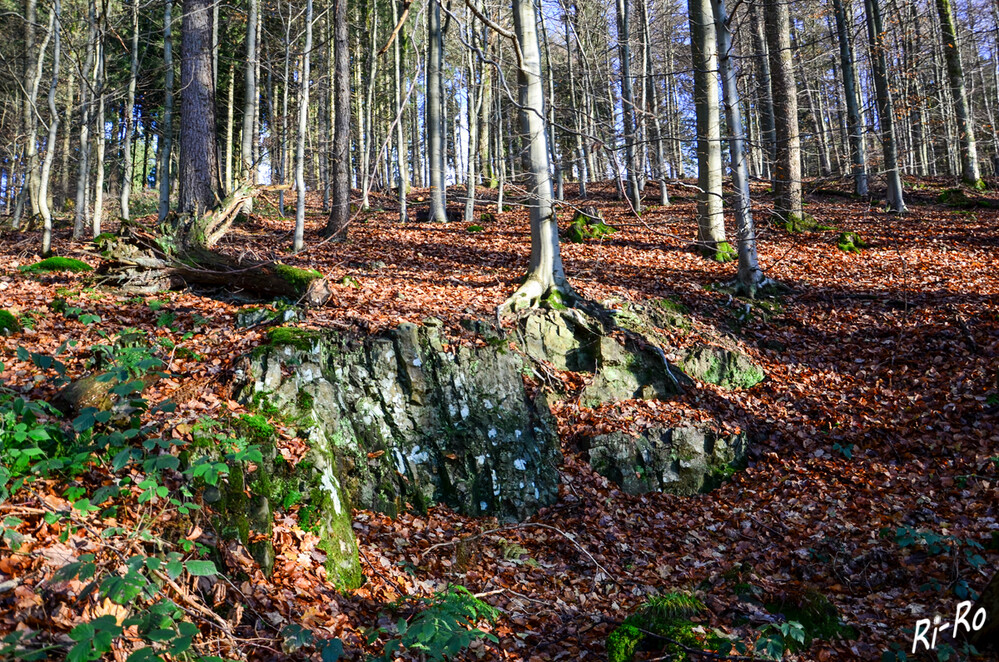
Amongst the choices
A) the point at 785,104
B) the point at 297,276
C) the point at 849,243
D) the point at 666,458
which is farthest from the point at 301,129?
the point at 849,243

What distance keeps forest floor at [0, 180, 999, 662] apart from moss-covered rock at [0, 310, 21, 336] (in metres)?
0.10

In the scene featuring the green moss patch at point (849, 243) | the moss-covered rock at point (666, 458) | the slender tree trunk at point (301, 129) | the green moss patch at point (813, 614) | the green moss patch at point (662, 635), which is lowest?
the green moss patch at point (813, 614)

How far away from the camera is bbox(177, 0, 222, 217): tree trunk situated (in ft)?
34.2

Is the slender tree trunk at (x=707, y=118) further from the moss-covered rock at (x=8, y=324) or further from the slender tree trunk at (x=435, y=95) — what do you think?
the moss-covered rock at (x=8, y=324)

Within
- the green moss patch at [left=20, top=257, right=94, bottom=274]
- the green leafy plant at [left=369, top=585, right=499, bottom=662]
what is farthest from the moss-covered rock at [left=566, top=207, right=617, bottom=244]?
the green leafy plant at [left=369, top=585, right=499, bottom=662]

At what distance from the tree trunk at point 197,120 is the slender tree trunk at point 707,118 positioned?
879 cm

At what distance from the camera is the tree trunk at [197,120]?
10.4 m

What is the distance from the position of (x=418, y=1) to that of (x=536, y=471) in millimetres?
4932

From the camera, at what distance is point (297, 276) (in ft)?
23.5

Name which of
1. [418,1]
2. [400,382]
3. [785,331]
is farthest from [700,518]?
[418,1]

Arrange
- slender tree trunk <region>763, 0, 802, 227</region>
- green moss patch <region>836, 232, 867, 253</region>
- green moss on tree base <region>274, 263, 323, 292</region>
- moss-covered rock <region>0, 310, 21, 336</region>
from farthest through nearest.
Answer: slender tree trunk <region>763, 0, 802, 227</region> → green moss patch <region>836, 232, 867, 253</region> → green moss on tree base <region>274, 263, 323, 292</region> → moss-covered rock <region>0, 310, 21, 336</region>

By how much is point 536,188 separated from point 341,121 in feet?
28.9

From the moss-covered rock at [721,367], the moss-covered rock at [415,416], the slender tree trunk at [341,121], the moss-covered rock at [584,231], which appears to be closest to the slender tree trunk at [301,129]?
the slender tree trunk at [341,121]

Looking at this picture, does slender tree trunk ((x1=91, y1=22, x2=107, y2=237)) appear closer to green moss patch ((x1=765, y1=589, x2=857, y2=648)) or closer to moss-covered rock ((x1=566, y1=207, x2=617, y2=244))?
moss-covered rock ((x1=566, y1=207, x2=617, y2=244))
